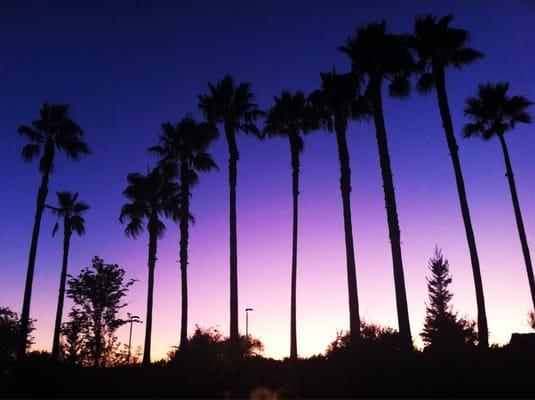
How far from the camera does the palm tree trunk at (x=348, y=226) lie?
25609mm

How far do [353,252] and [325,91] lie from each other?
10296 mm

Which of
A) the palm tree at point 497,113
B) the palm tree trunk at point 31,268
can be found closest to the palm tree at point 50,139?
the palm tree trunk at point 31,268

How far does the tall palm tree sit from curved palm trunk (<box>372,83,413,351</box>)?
2413 mm

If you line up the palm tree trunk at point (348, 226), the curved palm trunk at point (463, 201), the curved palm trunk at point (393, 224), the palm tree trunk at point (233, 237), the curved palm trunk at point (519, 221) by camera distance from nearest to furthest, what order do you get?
the curved palm trunk at point (393, 224) < the curved palm trunk at point (463, 201) < the palm tree trunk at point (348, 226) < the palm tree trunk at point (233, 237) < the curved palm trunk at point (519, 221)

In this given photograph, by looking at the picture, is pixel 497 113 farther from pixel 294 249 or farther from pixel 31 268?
pixel 31 268

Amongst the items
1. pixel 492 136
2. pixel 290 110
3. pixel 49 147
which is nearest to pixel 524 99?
pixel 492 136

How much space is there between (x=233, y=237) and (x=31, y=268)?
39.6ft

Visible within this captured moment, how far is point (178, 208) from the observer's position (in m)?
37.8

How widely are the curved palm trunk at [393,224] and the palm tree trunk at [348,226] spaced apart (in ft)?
8.73

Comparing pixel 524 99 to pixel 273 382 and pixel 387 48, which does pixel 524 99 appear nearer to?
pixel 387 48

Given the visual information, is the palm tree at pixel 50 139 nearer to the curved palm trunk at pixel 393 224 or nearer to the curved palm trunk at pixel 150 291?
the curved palm trunk at pixel 150 291

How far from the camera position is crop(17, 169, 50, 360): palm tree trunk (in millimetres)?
28159

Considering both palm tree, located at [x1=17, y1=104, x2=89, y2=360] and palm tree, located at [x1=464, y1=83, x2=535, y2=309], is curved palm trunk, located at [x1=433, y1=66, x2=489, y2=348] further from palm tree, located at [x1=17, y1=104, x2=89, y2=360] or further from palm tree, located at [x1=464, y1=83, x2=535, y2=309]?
palm tree, located at [x1=17, y1=104, x2=89, y2=360]

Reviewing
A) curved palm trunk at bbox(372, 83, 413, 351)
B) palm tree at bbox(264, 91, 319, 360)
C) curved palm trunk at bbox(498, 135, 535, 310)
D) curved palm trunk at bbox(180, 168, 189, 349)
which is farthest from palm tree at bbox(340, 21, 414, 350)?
curved palm trunk at bbox(180, 168, 189, 349)
